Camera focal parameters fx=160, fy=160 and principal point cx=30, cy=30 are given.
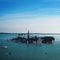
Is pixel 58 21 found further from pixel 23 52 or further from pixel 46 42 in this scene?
pixel 23 52

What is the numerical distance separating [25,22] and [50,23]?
1.60 ft

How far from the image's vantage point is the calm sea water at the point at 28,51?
302 cm

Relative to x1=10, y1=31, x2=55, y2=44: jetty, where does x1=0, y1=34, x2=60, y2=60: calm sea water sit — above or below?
below

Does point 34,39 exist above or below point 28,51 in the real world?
above

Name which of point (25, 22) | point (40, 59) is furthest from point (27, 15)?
point (40, 59)

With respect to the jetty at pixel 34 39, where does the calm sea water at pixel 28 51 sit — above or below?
below

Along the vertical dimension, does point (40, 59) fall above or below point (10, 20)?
below

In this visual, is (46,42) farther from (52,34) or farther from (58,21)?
(58,21)

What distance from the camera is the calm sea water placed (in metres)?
3.02

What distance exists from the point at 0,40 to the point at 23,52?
0.51 metres

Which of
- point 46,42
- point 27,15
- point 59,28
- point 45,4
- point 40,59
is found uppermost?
point 45,4

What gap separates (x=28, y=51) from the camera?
3070 millimetres

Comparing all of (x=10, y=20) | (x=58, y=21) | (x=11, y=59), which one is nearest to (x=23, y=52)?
(x=11, y=59)

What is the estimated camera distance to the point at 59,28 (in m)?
3.08
